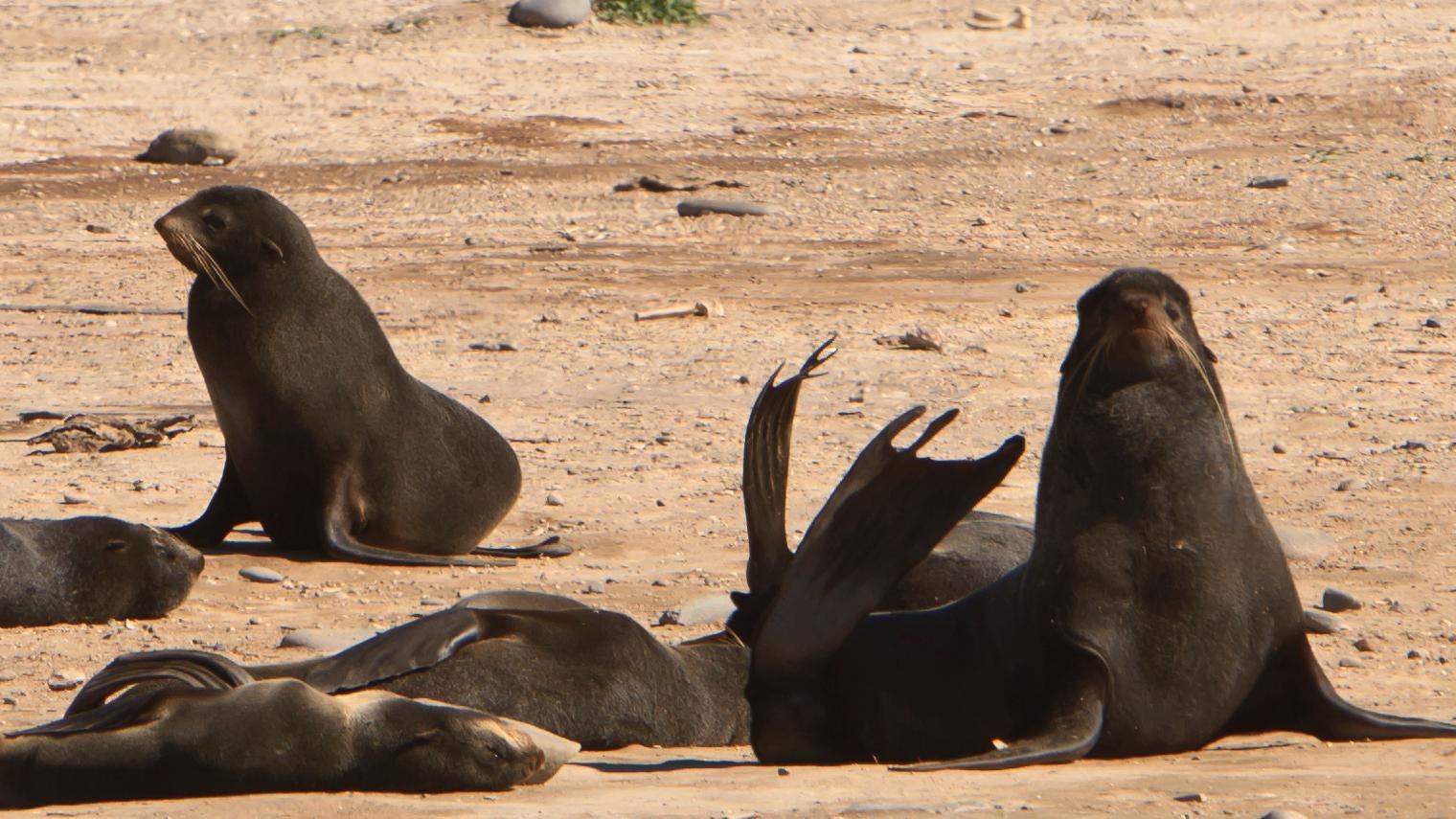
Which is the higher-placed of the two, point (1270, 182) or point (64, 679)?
point (64, 679)

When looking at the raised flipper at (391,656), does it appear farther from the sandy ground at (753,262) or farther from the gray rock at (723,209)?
the gray rock at (723,209)

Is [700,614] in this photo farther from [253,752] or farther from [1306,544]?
[253,752]

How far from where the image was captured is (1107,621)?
16.3ft

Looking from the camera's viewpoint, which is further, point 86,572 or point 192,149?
point 192,149

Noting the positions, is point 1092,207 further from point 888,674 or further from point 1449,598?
point 888,674

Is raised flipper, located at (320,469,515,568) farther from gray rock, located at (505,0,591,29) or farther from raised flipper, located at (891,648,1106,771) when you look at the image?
gray rock, located at (505,0,591,29)

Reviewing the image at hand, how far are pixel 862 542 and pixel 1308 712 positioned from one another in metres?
0.97

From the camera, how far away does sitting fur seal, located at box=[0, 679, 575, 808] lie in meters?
4.49

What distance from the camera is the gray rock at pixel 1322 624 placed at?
6.66 metres

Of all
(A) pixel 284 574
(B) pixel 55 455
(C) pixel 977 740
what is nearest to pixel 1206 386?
(C) pixel 977 740

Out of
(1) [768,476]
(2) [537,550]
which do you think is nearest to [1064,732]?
(1) [768,476]

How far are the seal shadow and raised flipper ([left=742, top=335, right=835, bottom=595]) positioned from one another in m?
0.46

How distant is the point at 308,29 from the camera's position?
65.7 feet

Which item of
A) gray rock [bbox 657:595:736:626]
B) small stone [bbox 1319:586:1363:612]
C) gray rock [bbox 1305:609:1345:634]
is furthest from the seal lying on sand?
small stone [bbox 1319:586:1363:612]
